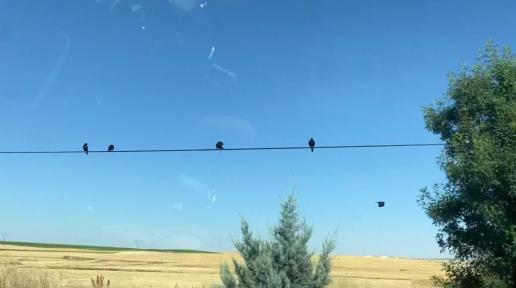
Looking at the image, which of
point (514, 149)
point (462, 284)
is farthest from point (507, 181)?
point (462, 284)

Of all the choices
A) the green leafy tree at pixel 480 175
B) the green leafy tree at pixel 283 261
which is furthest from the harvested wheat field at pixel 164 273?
the green leafy tree at pixel 480 175

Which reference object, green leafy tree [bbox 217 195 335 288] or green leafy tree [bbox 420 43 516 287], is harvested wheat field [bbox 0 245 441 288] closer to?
green leafy tree [bbox 217 195 335 288]

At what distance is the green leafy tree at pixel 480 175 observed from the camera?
20.9m

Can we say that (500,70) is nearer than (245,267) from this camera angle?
No

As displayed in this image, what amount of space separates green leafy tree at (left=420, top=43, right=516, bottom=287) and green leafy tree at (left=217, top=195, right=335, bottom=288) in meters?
10.0

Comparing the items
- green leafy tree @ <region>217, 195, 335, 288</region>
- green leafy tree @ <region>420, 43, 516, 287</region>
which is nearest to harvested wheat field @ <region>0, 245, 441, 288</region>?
green leafy tree @ <region>217, 195, 335, 288</region>

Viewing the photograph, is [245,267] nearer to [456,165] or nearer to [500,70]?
[456,165]

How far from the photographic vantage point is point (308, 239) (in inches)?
556

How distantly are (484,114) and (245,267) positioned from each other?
1479 cm

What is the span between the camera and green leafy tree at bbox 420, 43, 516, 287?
20938 mm

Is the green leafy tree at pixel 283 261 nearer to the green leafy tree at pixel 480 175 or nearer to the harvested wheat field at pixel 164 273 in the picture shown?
the harvested wheat field at pixel 164 273

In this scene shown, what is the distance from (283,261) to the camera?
13766 millimetres

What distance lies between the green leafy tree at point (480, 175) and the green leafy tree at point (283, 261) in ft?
32.9

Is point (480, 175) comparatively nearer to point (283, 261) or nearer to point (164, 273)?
point (283, 261)
